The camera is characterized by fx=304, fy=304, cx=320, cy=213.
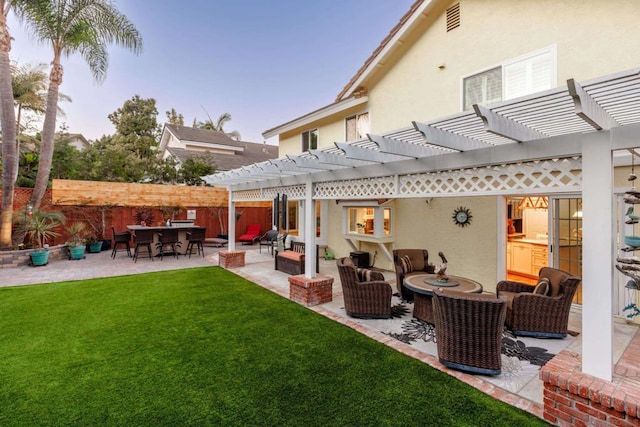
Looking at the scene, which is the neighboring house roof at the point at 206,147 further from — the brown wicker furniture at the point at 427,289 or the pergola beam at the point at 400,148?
the pergola beam at the point at 400,148

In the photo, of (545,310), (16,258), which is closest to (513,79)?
(545,310)

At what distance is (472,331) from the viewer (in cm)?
382

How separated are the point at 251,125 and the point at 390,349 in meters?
34.8

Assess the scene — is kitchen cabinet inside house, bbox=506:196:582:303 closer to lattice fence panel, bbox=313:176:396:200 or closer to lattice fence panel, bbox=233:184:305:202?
lattice fence panel, bbox=313:176:396:200

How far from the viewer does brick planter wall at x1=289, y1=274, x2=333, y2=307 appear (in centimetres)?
658

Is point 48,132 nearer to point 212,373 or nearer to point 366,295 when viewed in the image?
point 212,373

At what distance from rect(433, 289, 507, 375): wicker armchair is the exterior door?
13.4 feet

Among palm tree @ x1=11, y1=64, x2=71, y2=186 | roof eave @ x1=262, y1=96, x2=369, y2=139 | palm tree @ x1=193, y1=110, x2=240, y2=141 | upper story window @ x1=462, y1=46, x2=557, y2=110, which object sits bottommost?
upper story window @ x1=462, y1=46, x2=557, y2=110

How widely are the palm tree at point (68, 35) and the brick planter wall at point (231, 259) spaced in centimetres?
757

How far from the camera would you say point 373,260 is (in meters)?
10.9

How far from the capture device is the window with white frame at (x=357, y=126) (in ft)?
33.2

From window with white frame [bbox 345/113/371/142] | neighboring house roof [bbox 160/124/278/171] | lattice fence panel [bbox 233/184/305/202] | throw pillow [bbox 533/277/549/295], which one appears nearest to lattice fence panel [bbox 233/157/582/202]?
lattice fence panel [bbox 233/184/305/202]

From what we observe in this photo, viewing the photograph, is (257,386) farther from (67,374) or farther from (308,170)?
(308,170)

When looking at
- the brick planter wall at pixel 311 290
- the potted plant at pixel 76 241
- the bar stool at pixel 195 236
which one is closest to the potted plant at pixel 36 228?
the potted plant at pixel 76 241
